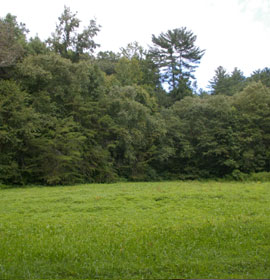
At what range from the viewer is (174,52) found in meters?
50.7

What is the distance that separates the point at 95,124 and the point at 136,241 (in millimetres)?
23943

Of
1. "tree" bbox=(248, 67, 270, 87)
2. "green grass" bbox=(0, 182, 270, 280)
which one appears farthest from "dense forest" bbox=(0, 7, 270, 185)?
"tree" bbox=(248, 67, 270, 87)

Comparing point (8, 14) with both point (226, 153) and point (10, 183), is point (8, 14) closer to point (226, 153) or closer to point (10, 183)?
point (10, 183)

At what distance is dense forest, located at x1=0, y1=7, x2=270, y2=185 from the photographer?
78.8ft

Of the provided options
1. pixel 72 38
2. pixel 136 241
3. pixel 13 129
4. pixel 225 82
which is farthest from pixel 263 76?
pixel 136 241

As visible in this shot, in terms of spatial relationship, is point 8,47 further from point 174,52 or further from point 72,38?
point 174,52

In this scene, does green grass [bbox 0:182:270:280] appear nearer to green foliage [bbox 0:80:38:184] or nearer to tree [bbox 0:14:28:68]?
green foliage [bbox 0:80:38:184]

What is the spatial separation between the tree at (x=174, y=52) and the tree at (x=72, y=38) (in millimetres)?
19122

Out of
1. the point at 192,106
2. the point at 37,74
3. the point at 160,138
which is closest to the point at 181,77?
the point at 192,106

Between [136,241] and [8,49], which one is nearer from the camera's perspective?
[136,241]

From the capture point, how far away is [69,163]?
83.3 feet

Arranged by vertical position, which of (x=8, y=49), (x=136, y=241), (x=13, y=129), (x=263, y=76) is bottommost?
(x=136, y=241)

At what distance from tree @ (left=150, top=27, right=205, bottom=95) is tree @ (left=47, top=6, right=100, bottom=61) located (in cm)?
1912

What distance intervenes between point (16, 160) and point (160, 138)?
1595cm
